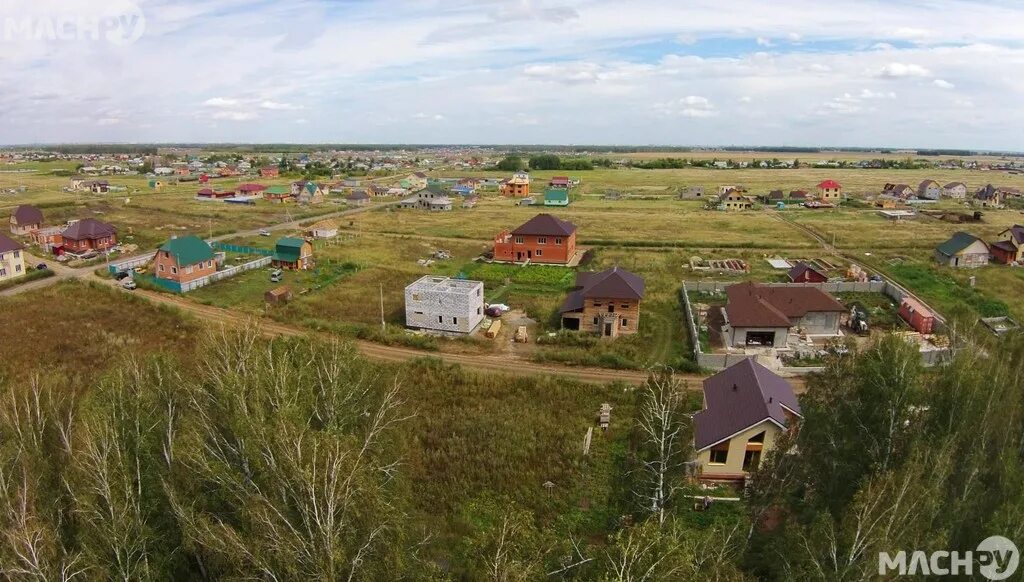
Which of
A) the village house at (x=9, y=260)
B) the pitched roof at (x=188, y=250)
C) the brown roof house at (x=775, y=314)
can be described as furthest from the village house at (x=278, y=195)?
the brown roof house at (x=775, y=314)

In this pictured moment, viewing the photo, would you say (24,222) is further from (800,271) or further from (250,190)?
(800,271)

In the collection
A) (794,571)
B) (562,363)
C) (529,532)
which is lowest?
(562,363)

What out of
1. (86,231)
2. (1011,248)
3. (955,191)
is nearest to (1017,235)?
(1011,248)

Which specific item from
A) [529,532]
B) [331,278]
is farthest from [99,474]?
[331,278]

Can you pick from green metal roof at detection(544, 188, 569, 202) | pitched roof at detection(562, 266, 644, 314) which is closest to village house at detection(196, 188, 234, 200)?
green metal roof at detection(544, 188, 569, 202)

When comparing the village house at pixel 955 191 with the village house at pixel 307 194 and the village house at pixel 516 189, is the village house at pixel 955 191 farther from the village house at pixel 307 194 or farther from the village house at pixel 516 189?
the village house at pixel 307 194

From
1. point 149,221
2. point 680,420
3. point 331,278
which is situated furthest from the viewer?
point 149,221

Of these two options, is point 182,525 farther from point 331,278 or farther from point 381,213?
point 381,213
